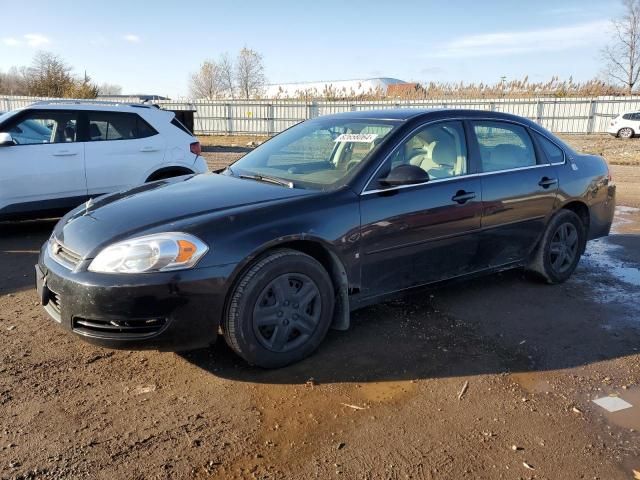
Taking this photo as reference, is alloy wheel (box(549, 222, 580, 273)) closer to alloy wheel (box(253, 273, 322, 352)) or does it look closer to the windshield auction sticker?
the windshield auction sticker

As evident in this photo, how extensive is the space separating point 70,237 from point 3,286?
2180 millimetres

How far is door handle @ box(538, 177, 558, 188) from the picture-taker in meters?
4.99

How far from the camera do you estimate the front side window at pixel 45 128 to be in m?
6.84

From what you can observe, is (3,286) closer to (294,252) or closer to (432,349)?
(294,252)

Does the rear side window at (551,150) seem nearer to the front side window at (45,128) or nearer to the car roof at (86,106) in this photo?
the car roof at (86,106)

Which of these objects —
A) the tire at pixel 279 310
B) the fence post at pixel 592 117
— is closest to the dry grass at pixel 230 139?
the fence post at pixel 592 117

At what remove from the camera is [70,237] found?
11.5 feet

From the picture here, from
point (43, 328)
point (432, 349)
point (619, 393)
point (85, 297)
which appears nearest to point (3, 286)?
point (43, 328)

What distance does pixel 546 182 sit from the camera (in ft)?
16.5

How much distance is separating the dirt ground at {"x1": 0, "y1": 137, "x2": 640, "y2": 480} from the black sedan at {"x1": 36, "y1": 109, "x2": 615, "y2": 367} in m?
0.34

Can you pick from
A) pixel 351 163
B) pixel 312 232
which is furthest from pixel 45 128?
pixel 312 232

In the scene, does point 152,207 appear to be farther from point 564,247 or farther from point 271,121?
point 271,121

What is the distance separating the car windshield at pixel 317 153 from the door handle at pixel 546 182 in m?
1.63

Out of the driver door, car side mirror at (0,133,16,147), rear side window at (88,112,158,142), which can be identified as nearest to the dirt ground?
the driver door
